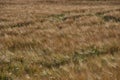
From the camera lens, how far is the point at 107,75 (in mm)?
5215

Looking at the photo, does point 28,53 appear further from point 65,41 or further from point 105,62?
point 105,62

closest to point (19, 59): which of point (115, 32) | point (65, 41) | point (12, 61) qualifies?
point (12, 61)

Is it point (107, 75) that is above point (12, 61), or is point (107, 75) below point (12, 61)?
above

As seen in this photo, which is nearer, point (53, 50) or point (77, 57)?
point (77, 57)

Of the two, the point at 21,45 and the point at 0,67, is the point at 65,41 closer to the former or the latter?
the point at 21,45

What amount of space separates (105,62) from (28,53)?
8.29 feet

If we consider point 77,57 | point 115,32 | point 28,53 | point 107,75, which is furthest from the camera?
point 115,32

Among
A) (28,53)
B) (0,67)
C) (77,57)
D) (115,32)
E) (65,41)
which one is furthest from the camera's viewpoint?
(115,32)

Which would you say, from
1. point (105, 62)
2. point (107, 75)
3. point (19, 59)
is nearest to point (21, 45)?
point (19, 59)

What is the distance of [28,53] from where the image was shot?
832 cm

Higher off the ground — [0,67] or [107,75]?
[107,75]

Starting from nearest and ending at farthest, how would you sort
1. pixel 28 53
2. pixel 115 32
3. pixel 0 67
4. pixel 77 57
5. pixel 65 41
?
1. pixel 0 67
2. pixel 77 57
3. pixel 28 53
4. pixel 65 41
5. pixel 115 32

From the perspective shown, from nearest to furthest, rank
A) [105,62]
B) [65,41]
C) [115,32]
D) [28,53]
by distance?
[105,62], [28,53], [65,41], [115,32]

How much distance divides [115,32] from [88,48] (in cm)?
249
